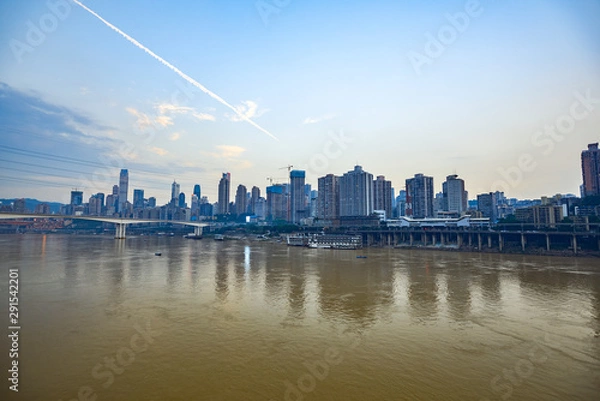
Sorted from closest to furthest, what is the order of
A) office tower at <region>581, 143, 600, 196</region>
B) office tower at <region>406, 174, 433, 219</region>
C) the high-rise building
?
office tower at <region>581, 143, 600, 196</region>
office tower at <region>406, 174, 433, 219</region>
the high-rise building

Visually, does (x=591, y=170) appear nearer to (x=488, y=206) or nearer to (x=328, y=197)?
(x=488, y=206)

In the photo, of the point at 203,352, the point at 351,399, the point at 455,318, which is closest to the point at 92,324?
the point at 203,352

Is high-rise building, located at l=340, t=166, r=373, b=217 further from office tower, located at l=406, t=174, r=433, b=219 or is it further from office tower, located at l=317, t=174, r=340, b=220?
office tower, located at l=406, t=174, r=433, b=219

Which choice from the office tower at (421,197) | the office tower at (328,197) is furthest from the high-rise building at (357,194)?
→ the office tower at (421,197)

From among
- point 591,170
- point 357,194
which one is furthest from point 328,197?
point 591,170

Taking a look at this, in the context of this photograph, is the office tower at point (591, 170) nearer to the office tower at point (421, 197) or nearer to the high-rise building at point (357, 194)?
the office tower at point (421, 197)

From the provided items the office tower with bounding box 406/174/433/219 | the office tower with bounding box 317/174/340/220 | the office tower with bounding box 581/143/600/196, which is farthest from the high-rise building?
the office tower with bounding box 581/143/600/196
